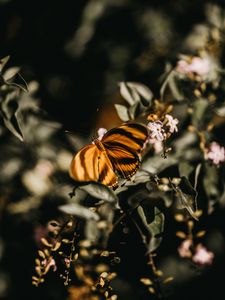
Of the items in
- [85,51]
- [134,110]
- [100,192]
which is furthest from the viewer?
[85,51]

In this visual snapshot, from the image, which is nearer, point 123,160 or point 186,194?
point 186,194

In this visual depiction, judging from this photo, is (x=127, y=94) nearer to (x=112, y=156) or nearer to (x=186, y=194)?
(x=112, y=156)

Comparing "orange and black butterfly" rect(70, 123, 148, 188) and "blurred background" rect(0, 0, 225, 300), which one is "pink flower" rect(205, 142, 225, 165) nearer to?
"orange and black butterfly" rect(70, 123, 148, 188)

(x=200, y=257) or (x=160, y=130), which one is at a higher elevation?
(x=160, y=130)

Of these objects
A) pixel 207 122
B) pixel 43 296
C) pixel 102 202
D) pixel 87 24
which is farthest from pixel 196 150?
pixel 87 24

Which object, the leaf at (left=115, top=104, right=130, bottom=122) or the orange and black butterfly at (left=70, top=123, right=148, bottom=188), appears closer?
the orange and black butterfly at (left=70, top=123, right=148, bottom=188)

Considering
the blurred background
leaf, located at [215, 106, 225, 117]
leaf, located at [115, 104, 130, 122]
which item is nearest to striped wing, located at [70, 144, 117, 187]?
leaf, located at [115, 104, 130, 122]

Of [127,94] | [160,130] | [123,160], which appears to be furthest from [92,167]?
[127,94]

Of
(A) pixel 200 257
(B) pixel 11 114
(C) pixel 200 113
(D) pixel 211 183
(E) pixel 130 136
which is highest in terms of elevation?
(B) pixel 11 114
